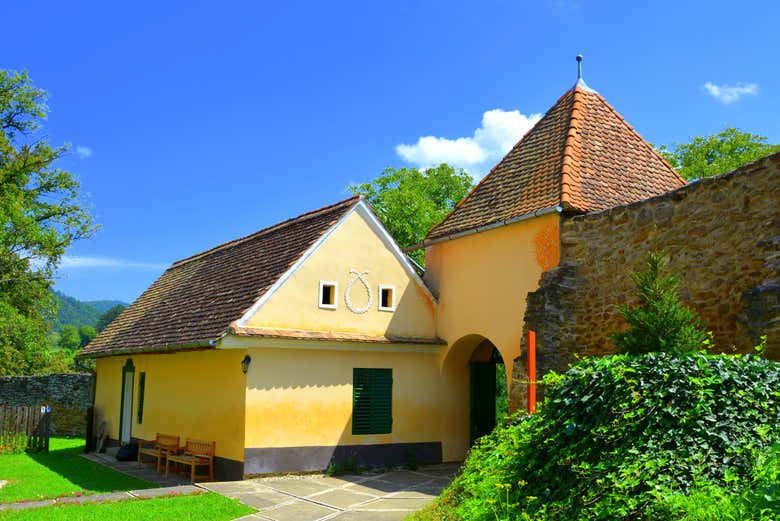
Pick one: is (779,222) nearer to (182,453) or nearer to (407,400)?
(407,400)

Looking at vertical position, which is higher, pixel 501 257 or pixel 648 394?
pixel 501 257

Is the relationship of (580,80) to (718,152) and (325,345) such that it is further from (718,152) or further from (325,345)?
(718,152)

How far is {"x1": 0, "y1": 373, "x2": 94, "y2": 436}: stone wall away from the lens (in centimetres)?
2627

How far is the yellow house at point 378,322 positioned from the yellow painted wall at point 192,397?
0.06m

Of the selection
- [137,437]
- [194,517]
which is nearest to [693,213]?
[194,517]

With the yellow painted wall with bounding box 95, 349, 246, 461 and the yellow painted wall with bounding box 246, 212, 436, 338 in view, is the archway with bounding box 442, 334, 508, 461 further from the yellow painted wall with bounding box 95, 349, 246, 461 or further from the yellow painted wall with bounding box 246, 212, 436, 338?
the yellow painted wall with bounding box 95, 349, 246, 461

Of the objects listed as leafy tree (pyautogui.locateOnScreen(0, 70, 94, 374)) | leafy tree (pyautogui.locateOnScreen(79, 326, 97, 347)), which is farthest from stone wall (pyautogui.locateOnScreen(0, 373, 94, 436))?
leafy tree (pyautogui.locateOnScreen(79, 326, 97, 347))

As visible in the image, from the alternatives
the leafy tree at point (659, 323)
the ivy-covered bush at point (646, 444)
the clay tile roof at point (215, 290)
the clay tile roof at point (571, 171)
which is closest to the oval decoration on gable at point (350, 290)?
the clay tile roof at point (215, 290)

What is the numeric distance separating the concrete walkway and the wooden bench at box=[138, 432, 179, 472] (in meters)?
3.20

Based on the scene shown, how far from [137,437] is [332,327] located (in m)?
7.48

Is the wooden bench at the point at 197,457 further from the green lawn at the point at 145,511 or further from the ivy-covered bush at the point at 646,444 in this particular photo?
the ivy-covered bush at the point at 646,444

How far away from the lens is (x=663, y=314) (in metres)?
9.28

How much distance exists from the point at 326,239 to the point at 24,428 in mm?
12518

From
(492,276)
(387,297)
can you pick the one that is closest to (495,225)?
(492,276)
